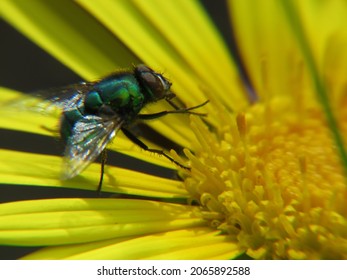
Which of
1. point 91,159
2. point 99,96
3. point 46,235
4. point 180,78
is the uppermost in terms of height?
point 180,78

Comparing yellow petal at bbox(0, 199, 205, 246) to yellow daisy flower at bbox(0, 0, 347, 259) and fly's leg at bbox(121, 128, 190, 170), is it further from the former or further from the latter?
fly's leg at bbox(121, 128, 190, 170)

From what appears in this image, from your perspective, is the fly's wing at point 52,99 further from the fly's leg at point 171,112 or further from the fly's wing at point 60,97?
the fly's leg at point 171,112

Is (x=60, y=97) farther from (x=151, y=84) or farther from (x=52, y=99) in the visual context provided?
(x=151, y=84)

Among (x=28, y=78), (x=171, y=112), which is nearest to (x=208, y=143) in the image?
(x=171, y=112)

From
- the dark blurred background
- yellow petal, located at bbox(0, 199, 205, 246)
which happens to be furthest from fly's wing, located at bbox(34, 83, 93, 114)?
the dark blurred background

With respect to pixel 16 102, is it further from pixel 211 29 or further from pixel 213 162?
pixel 211 29

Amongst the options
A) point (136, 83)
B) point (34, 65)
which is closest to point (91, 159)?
point (136, 83)
